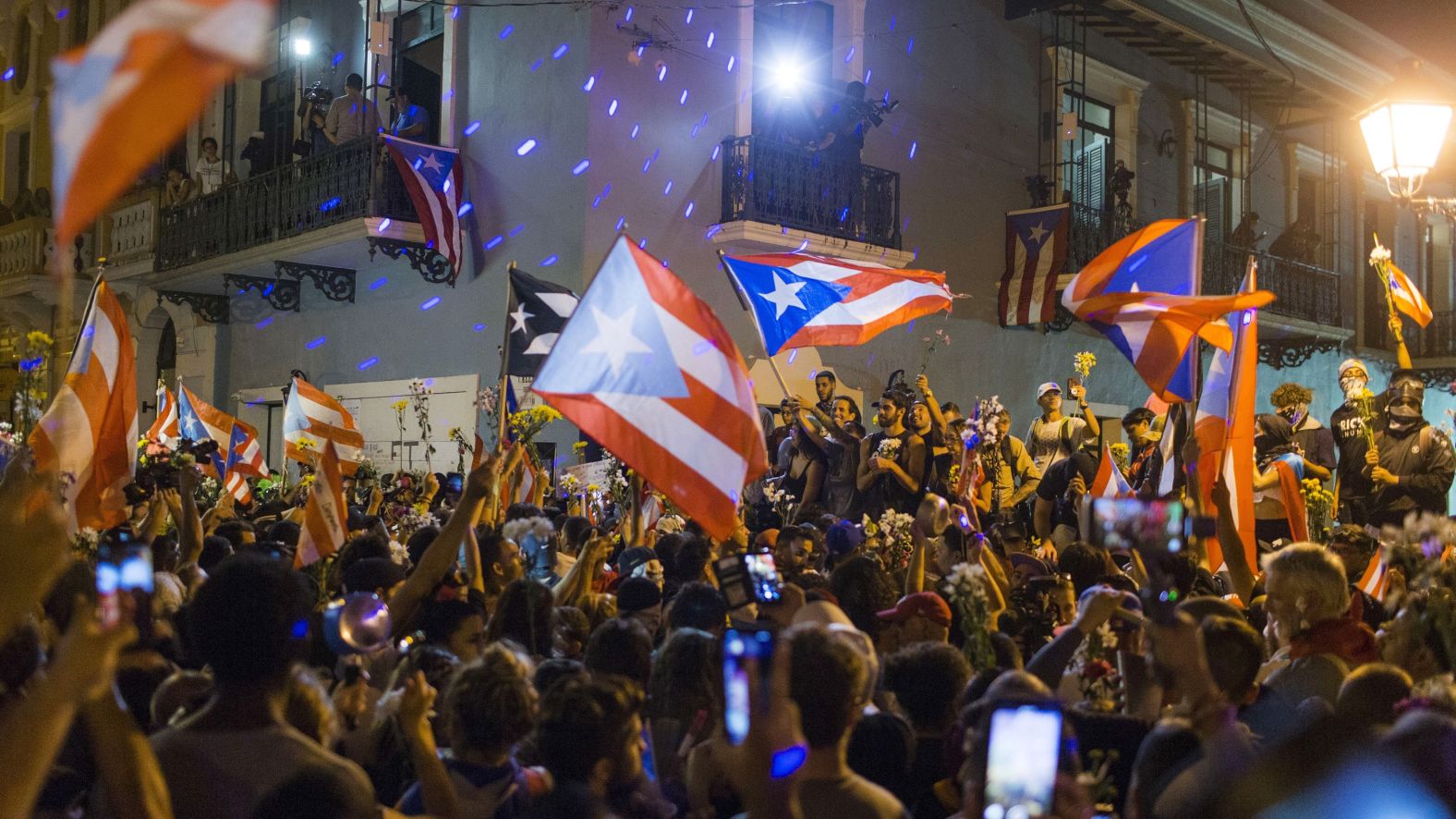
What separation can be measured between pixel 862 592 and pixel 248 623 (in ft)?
9.42

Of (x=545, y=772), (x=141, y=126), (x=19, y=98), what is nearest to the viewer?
(x=141, y=126)

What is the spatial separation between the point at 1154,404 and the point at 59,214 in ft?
39.1

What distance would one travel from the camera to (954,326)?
17688mm

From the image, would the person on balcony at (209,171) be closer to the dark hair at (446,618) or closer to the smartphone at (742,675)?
the dark hair at (446,618)

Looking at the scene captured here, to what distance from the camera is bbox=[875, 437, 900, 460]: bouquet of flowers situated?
10.4 metres

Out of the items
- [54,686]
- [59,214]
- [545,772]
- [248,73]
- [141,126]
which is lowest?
[545,772]

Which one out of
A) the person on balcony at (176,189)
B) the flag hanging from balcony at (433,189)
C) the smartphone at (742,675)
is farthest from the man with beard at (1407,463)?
the person on balcony at (176,189)

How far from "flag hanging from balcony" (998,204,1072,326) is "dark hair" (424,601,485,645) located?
14.1 metres

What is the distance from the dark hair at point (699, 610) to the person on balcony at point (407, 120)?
12236mm

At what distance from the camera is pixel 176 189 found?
1895cm

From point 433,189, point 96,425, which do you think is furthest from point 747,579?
point 433,189

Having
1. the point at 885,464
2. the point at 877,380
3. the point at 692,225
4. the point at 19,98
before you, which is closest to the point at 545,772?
the point at 885,464

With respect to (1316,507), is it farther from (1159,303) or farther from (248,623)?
(248,623)

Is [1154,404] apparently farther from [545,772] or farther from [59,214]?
[59,214]
